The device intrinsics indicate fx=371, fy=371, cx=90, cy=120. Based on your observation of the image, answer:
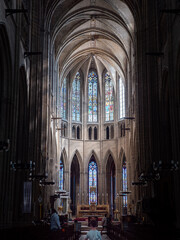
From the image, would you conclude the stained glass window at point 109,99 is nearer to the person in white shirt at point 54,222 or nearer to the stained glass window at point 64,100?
the stained glass window at point 64,100

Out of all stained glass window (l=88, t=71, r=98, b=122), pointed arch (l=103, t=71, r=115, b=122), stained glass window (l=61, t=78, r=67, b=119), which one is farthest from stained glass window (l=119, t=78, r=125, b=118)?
stained glass window (l=61, t=78, r=67, b=119)

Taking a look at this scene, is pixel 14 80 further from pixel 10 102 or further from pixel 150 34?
pixel 150 34

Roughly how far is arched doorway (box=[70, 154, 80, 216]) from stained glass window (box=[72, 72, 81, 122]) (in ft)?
16.8

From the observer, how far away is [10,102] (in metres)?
15.7

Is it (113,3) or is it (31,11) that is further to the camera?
(113,3)

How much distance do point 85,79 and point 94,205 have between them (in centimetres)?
1614

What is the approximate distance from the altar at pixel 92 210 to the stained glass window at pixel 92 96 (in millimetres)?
11428

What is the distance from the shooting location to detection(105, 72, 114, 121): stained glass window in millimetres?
47125

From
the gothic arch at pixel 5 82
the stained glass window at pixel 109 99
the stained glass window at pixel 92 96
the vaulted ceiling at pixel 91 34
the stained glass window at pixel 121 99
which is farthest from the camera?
the stained glass window at pixel 92 96

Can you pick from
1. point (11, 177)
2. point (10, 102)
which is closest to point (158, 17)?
point (10, 102)

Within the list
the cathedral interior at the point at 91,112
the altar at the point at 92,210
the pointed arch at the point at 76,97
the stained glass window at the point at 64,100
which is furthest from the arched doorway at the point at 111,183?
the stained glass window at the point at 64,100

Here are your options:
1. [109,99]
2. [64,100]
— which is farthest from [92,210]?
[109,99]

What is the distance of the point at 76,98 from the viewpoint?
47.7 meters

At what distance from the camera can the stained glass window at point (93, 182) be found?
4434 cm
